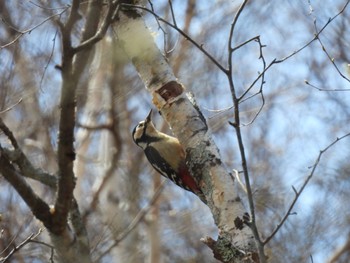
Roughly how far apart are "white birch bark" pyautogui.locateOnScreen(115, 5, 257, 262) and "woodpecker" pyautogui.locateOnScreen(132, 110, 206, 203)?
3.54 feet

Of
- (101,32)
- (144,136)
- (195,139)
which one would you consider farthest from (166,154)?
(101,32)

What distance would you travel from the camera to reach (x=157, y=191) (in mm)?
8250

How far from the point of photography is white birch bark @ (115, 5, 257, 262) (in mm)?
3475

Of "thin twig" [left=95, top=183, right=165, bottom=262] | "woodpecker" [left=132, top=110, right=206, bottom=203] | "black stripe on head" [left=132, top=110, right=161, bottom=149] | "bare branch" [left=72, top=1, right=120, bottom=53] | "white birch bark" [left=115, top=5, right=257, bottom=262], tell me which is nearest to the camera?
"bare branch" [left=72, top=1, right=120, bottom=53]

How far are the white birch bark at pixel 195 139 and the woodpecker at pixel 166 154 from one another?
1080mm

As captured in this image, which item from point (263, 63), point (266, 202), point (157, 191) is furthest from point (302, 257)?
point (263, 63)

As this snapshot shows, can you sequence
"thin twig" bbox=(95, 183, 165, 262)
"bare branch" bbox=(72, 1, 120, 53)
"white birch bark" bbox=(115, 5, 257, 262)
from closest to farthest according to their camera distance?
1. "bare branch" bbox=(72, 1, 120, 53)
2. "white birch bark" bbox=(115, 5, 257, 262)
3. "thin twig" bbox=(95, 183, 165, 262)

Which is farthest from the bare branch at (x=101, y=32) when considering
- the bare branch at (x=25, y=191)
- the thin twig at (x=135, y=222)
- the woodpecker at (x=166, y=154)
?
the thin twig at (x=135, y=222)

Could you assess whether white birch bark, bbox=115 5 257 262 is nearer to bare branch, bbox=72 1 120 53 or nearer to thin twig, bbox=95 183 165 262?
bare branch, bbox=72 1 120 53

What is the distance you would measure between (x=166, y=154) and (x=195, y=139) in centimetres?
150

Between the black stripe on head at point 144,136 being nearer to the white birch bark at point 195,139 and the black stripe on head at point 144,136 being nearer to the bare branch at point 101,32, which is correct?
the white birch bark at point 195,139

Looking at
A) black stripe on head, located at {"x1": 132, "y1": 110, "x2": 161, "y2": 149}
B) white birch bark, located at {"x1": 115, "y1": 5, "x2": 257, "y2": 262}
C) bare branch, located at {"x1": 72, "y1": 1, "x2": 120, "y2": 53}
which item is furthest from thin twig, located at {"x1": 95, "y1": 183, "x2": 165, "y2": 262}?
bare branch, located at {"x1": 72, "y1": 1, "x2": 120, "y2": 53}

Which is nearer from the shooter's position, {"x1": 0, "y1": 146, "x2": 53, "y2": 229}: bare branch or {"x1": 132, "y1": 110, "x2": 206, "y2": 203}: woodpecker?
{"x1": 0, "y1": 146, "x2": 53, "y2": 229}: bare branch

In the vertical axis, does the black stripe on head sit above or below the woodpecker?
above
